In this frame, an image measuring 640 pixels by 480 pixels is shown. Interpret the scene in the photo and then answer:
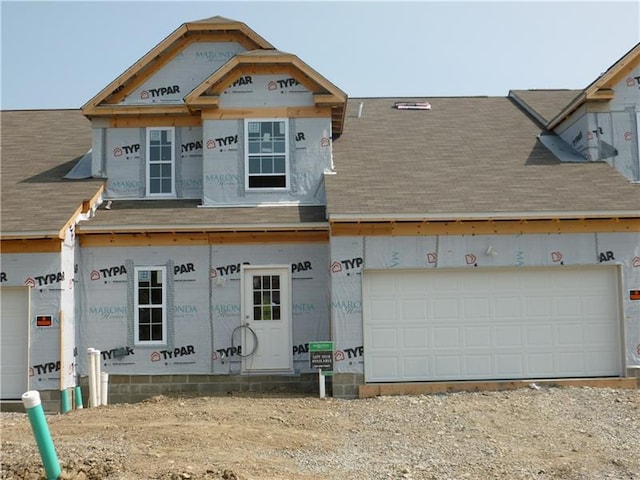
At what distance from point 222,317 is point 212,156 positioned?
3710 millimetres

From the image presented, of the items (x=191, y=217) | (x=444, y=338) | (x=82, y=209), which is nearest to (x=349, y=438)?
(x=444, y=338)

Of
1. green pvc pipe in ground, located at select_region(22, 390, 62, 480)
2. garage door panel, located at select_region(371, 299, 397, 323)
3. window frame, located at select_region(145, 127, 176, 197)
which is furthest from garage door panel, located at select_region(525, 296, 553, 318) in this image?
green pvc pipe in ground, located at select_region(22, 390, 62, 480)

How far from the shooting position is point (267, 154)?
15008 mm

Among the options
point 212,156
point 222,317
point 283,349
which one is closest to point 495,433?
point 283,349

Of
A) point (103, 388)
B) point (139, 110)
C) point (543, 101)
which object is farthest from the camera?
point (543, 101)

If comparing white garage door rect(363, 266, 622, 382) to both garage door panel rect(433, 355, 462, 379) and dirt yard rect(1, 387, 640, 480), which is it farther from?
dirt yard rect(1, 387, 640, 480)

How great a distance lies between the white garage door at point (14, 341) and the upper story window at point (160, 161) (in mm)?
3831

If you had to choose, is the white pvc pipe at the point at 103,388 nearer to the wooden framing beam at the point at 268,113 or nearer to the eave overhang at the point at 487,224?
the eave overhang at the point at 487,224

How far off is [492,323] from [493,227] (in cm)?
189

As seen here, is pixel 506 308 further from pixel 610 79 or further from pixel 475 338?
pixel 610 79

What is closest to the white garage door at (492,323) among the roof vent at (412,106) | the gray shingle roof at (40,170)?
the gray shingle roof at (40,170)

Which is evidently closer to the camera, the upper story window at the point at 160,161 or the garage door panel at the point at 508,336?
the garage door panel at the point at 508,336

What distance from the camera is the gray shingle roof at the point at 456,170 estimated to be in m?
13.0

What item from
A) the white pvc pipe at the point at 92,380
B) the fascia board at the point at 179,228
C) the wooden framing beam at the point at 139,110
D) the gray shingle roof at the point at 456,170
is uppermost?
the wooden framing beam at the point at 139,110
